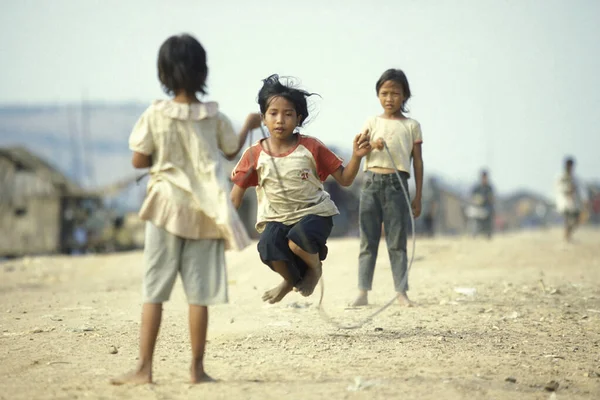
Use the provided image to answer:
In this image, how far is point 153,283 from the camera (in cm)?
391

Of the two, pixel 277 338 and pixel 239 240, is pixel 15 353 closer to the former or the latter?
pixel 277 338

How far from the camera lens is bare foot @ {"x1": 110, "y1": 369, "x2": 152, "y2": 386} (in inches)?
154

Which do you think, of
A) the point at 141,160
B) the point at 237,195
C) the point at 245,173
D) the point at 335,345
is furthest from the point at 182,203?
the point at 335,345

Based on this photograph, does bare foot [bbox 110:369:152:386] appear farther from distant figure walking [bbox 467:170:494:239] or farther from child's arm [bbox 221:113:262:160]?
distant figure walking [bbox 467:170:494:239]

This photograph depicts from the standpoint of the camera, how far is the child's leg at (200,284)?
12.8 feet

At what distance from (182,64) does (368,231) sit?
332 cm

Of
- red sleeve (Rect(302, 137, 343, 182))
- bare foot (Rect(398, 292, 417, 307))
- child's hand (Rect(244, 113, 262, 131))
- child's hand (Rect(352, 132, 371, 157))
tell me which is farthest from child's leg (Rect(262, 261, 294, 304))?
bare foot (Rect(398, 292, 417, 307))

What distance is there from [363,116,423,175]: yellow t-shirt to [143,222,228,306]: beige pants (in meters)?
2.93

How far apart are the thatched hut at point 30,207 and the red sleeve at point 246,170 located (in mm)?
20381

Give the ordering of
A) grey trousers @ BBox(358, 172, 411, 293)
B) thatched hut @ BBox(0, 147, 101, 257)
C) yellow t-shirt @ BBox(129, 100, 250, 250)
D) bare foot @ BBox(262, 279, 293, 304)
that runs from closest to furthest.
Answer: yellow t-shirt @ BBox(129, 100, 250, 250), bare foot @ BBox(262, 279, 293, 304), grey trousers @ BBox(358, 172, 411, 293), thatched hut @ BBox(0, 147, 101, 257)

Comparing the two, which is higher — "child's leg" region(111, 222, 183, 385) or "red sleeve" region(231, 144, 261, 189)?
"red sleeve" region(231, 144, 261, 189)

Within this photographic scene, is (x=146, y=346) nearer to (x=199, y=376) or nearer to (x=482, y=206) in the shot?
(x=199, y=376)

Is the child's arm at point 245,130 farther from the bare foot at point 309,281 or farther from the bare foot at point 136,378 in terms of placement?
the bare foot at point 309,281

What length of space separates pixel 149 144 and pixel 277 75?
1.53m
